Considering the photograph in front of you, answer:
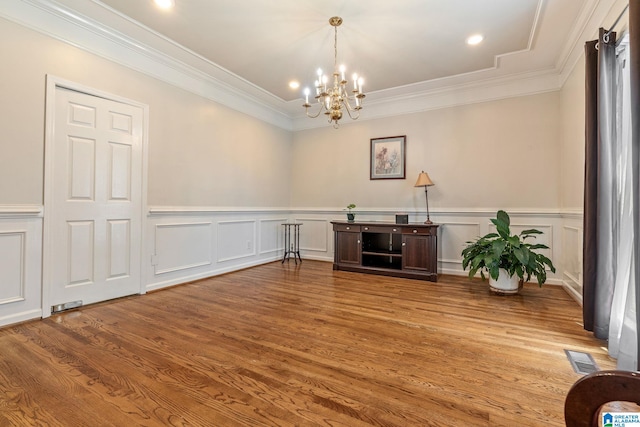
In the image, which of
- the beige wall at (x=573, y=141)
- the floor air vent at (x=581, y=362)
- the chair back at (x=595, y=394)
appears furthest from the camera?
the beige wall at (x=573, y=141)

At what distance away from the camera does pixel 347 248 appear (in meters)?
4.92

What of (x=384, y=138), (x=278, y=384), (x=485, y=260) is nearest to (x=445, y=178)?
(x=384, y=138)

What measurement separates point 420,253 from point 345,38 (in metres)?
2.94

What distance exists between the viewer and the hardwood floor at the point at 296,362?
149 cm

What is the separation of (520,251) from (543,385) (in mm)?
1916

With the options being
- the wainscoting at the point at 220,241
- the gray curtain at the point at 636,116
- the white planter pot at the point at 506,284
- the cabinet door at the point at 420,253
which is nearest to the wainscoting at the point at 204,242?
the wainscoting at the point at 220,241

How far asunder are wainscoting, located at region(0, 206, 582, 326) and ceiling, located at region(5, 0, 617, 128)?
178 cm

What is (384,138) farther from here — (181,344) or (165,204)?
(181,344)

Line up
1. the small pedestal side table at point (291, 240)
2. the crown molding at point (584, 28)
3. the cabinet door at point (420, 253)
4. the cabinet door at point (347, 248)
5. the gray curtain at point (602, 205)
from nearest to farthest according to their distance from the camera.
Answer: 1. the gray curtain at point (602, 205)
2. the crown molding at point (584, 28)
3. the cabinet door at point (420, 253)
4. the cabinet door at point (347, 248)
5. the small pedestal side table at point (291, 240)

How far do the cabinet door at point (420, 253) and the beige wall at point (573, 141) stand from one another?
5.34 feet

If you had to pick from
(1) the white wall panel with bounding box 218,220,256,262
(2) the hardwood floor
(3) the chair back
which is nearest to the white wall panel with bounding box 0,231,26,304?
(2) the hardwood floor

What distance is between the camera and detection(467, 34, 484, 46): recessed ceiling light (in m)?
3.30

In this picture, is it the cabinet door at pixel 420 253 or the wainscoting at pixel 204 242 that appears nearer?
the wainscoting at pixel 204 242

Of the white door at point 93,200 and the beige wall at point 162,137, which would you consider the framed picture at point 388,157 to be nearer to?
the beige wall at point 162,137
